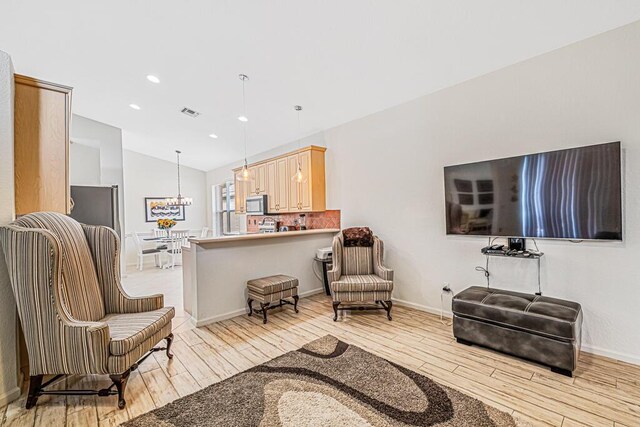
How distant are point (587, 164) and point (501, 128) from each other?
0.86 m

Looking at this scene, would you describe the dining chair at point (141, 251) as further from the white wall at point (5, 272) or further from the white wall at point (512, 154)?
the white wall at point (512, 154)

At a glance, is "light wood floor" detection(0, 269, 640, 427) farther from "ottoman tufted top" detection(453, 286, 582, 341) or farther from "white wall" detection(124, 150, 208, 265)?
"white wall" detection(124, 150, 208, 265)

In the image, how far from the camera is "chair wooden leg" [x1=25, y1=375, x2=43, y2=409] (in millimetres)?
1953

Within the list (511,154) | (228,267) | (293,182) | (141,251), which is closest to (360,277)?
(228,267)

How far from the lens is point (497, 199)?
2.94 meters

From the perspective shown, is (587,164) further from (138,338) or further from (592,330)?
(138,338)

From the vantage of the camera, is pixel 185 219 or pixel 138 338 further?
pixel 185 219

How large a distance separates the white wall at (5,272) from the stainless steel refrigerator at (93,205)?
2.52 meters

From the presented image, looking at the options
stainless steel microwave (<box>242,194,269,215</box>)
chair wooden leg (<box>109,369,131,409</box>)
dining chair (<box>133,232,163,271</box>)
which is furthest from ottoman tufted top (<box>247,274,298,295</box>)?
dining chair (<box>133,232,163,271</box>)

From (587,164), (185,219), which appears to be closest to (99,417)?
(587,164)

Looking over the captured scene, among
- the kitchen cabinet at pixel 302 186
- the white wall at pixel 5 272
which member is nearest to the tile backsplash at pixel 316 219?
the kitchen cabinet at pixel 302 186

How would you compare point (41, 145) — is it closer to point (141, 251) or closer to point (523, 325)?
point (523, 325)

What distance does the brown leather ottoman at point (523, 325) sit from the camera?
2.22 metres

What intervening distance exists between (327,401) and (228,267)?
2.17 m
